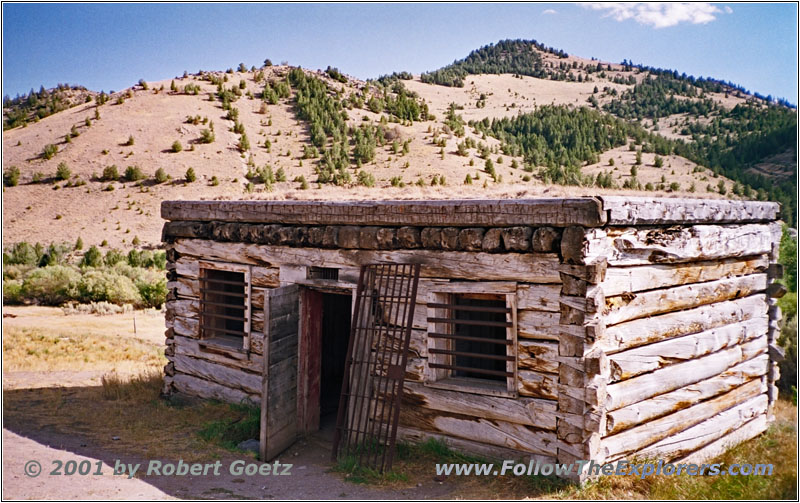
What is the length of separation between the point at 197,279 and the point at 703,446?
703 centimetres

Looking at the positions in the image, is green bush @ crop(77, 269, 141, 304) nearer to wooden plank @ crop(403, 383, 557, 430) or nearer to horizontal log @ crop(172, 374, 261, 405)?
horizontal log @ crop(172, 374, 261, 405)

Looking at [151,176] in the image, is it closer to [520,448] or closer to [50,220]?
[50,220]

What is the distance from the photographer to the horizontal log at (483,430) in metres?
6.71

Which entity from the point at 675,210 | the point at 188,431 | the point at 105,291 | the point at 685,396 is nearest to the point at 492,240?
the point at 675,210

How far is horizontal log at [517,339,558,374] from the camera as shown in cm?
663

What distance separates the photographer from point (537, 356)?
22.1 feet

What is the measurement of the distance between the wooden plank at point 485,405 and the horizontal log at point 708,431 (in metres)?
1.23

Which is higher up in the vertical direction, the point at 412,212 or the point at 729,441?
the point at 412,212

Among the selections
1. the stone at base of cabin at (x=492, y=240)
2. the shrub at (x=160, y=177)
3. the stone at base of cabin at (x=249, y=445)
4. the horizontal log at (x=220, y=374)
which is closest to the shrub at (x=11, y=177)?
the shrub at (x=160, y=177)

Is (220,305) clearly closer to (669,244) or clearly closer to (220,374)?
(220,374)

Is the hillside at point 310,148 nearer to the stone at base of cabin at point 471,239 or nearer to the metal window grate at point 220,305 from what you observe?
the metal window grate at point 220,305

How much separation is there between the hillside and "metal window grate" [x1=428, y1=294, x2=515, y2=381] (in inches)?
843

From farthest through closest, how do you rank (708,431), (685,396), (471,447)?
(708,431), (685,396), (471,447)

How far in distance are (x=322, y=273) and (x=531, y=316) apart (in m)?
2.81
